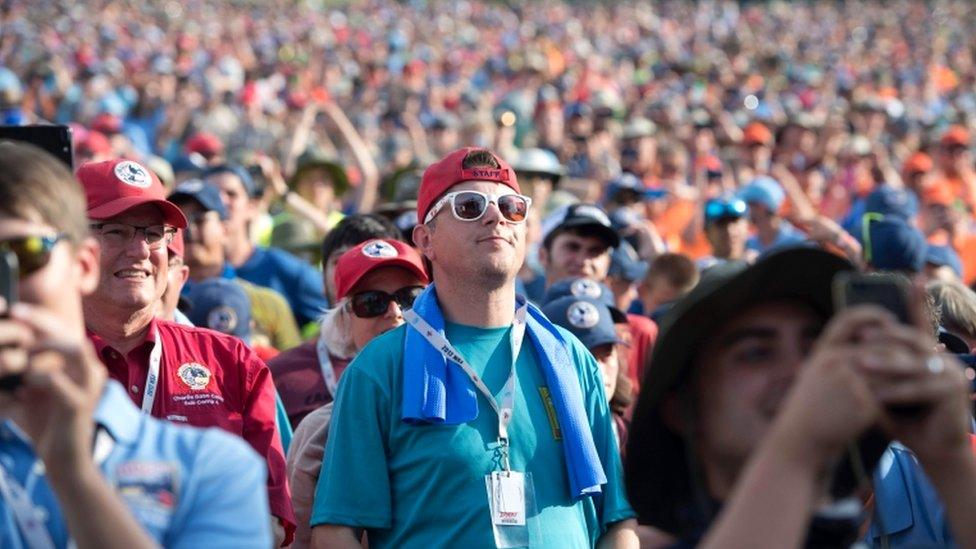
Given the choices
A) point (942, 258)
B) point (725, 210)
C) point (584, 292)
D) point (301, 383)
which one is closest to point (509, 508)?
point (301, 383)

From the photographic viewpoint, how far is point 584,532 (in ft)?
15.2

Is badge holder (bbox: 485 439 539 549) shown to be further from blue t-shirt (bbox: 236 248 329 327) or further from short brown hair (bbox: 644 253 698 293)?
blue t-shirt (bbox: 236 248 329 327)

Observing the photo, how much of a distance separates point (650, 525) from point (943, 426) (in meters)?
0.77

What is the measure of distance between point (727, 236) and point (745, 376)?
674 centimetres

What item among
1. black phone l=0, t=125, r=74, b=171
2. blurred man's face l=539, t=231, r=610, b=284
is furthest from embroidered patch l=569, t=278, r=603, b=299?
black phone l=0, t=125, r=74, b=171

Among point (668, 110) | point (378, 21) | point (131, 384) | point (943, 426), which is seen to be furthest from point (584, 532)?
point (378, 21)

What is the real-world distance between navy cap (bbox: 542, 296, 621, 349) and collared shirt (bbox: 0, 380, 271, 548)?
11.4 ft

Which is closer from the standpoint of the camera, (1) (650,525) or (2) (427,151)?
(1) (650,525)

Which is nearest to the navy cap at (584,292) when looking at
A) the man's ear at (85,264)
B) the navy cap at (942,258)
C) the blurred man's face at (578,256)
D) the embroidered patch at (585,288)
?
the embroidered patch at (585,288)

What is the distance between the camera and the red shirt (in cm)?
473

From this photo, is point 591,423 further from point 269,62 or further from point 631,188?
point 269,62

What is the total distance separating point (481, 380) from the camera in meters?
4.63

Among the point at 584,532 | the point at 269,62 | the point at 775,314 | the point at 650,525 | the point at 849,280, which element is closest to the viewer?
the point at 849,280

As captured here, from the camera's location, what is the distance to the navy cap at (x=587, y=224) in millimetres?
7824
